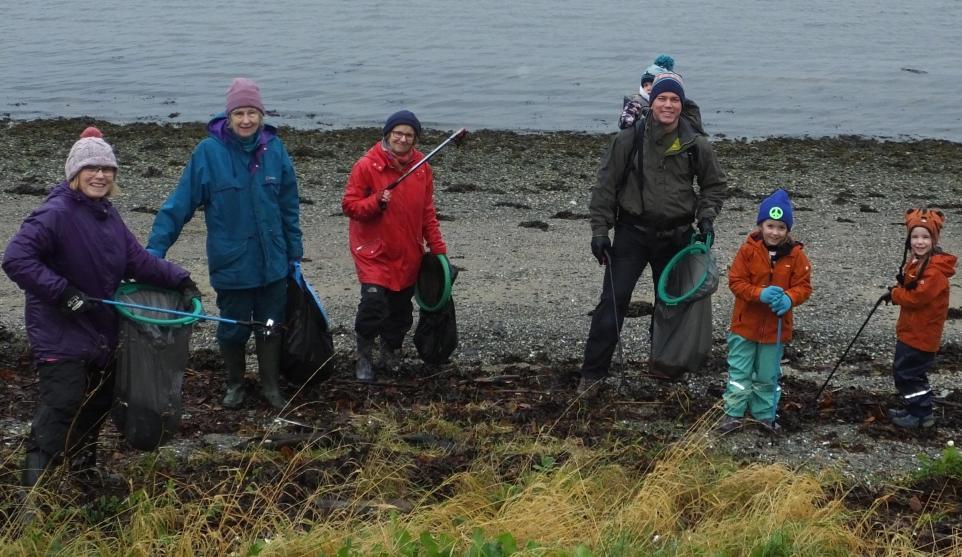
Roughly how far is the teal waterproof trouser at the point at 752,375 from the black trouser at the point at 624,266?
0.71 metres

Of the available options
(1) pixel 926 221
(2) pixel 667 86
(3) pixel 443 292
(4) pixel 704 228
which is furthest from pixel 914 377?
(3) pixel 443 292

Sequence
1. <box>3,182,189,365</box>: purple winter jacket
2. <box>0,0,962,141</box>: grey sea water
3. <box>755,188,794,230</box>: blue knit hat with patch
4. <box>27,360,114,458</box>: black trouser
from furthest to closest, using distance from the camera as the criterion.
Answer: <box>0,0,962,141</box>: grey sea water, <box>755,188,794,230</box>: blue knit hat with patch, <box>27,360,114,458</box>: black trouser, <box>3,182,189,365</box>: purple winter jacket

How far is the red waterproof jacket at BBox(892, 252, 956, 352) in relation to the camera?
6.17 meters

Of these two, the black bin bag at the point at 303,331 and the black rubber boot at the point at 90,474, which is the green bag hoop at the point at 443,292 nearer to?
the black bin bag at the point at 303,331

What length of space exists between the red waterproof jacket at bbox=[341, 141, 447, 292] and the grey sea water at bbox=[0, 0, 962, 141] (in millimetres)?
18340

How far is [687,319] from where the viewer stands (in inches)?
260

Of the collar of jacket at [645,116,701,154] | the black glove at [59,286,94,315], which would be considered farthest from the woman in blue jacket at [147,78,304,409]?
the collar of jacket at [645,116,701,154]

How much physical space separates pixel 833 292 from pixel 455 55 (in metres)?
29.0

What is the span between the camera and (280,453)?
570cm

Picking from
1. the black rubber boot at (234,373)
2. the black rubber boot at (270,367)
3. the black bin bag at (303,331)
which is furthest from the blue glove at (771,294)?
the black rubber boot at (234,373)

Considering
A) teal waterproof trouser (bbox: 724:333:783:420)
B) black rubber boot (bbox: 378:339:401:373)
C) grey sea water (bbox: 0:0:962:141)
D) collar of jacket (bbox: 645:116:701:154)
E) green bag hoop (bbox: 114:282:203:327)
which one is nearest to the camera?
green bag hoop (bbox: 114:282:203:327)

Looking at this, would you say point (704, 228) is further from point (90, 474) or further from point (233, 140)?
point (90, 474)

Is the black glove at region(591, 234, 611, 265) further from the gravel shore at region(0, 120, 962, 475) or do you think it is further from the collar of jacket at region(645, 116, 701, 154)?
the gravel shore at region(0, 120, 962, 475)

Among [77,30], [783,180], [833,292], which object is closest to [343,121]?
[783,180]
